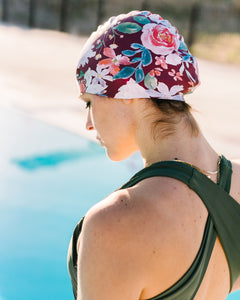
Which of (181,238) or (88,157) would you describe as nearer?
(181,238)

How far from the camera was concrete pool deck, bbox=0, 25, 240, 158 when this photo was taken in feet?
21.1

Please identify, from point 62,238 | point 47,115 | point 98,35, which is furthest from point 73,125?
point 98,35

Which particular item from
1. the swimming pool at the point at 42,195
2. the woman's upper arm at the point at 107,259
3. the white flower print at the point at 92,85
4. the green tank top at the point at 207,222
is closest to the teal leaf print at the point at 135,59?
the white flower print at the point at 92,85

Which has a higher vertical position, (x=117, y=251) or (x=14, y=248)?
(x=117, y=251)

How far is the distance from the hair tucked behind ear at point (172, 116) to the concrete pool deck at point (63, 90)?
82.1 inches

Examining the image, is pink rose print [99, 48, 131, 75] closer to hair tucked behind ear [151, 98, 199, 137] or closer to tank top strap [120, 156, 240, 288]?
hair tucked behind ear [151, 98, 199, 137]

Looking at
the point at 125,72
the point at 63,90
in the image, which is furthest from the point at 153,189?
the point at 63,90

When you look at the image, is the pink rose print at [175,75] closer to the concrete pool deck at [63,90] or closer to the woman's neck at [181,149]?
the woman's neck at [181,149]

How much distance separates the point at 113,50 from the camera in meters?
1.29

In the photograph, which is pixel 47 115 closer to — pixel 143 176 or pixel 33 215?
pixel 33 215

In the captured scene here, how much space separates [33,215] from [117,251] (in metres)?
2.91

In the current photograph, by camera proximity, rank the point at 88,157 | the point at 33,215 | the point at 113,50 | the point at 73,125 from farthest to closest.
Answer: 1. the point at 73,125
2. the point at 88,157
3. the point at 33,215
4. the point at 113,50

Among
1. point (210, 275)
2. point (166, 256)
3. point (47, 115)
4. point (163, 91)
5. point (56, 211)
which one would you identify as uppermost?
point (163, 91)

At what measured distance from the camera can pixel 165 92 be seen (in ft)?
4.22
